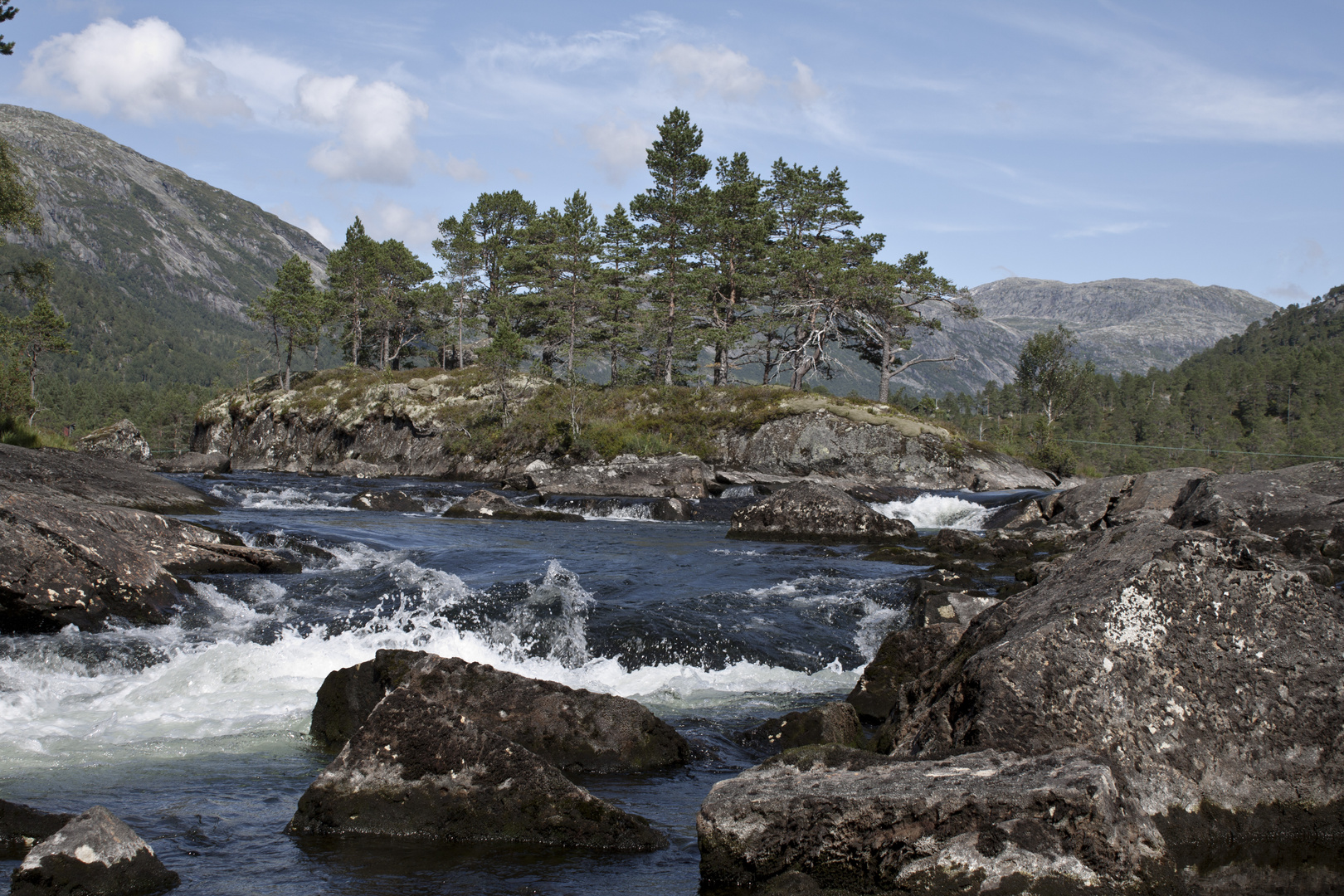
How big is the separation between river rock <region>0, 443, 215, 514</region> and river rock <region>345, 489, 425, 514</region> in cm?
798

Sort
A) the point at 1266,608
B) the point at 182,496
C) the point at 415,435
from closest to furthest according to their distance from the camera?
the point at 1266,608 < the point at 182,496 < the point at 415,435

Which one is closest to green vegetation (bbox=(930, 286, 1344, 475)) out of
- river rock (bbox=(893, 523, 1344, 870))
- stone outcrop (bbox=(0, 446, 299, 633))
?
stone outcrop (bbox=(0, 446, 299, 633))

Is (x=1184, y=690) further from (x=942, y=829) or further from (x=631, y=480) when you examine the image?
(x=631, y=480)

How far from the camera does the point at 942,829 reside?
13.8 feet

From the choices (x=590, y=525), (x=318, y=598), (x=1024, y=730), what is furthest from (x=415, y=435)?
(x=1024, y=730)

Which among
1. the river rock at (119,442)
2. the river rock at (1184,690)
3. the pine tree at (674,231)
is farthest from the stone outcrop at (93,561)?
the river rock at (119,442)

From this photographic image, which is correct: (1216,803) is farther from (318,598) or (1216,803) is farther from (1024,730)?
(318,598)

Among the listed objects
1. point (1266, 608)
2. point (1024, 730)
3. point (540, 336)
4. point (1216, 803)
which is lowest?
point (1216, 803)

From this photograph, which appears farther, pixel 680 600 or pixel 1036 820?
pixel 680 600

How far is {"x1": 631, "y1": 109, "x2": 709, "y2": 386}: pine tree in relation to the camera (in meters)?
53.5

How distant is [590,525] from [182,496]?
37.2ft

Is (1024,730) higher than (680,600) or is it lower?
higher

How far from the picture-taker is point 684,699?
9141 millimetres

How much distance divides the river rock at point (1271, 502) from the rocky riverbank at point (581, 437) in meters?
17.6
